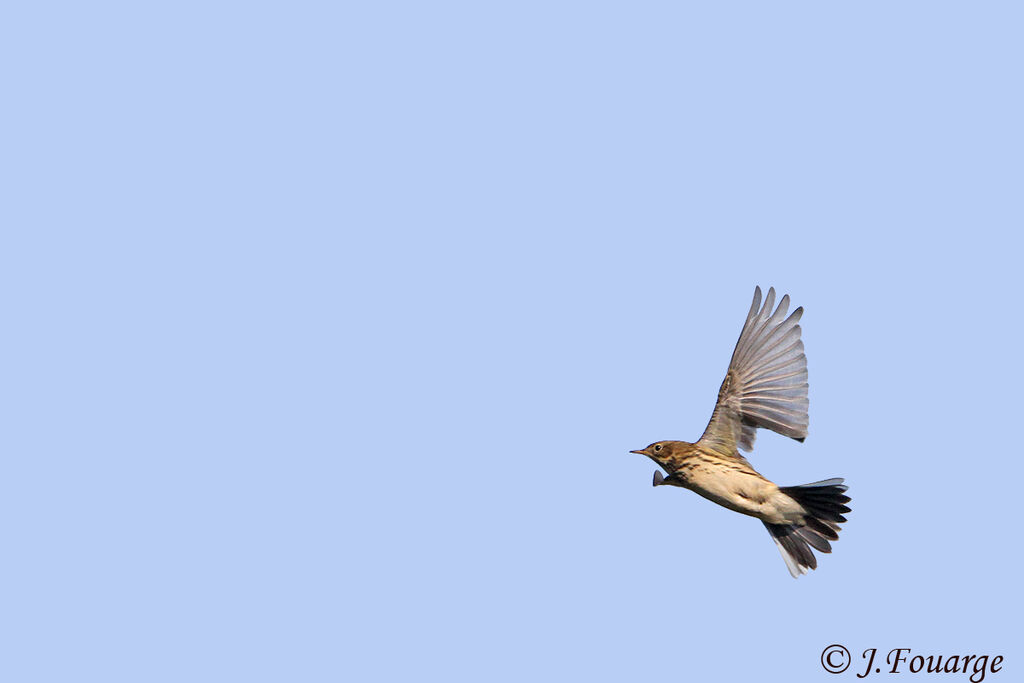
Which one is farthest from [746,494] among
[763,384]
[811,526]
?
[763,384]

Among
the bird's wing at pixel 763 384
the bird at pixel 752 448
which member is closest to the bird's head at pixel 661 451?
the bird at pixel 752 448

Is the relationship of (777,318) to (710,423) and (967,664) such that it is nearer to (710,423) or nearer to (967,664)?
(710,423)

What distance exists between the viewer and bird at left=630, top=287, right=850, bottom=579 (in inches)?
616

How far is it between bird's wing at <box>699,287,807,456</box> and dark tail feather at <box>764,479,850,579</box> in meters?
0.81

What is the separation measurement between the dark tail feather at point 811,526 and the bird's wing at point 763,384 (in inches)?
31.8

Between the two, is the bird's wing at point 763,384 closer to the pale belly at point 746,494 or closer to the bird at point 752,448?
the bird at point 752,448

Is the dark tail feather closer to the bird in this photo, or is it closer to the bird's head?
the bird

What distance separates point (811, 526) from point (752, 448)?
1.02 metres

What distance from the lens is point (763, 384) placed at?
16328 mm

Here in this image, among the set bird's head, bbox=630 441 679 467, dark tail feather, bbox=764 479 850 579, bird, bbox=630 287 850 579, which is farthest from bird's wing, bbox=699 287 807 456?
dark tail feather, bbox=764 479 850 579

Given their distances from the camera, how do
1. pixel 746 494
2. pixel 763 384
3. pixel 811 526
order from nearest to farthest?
1. pixel 746 494
2. pixel 811 526
3. pixel 763 384

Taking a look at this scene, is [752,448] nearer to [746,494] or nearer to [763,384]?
[763,384]

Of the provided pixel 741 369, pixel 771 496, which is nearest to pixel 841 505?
pixel 771 496

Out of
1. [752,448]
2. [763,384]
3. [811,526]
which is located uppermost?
[763,384]
